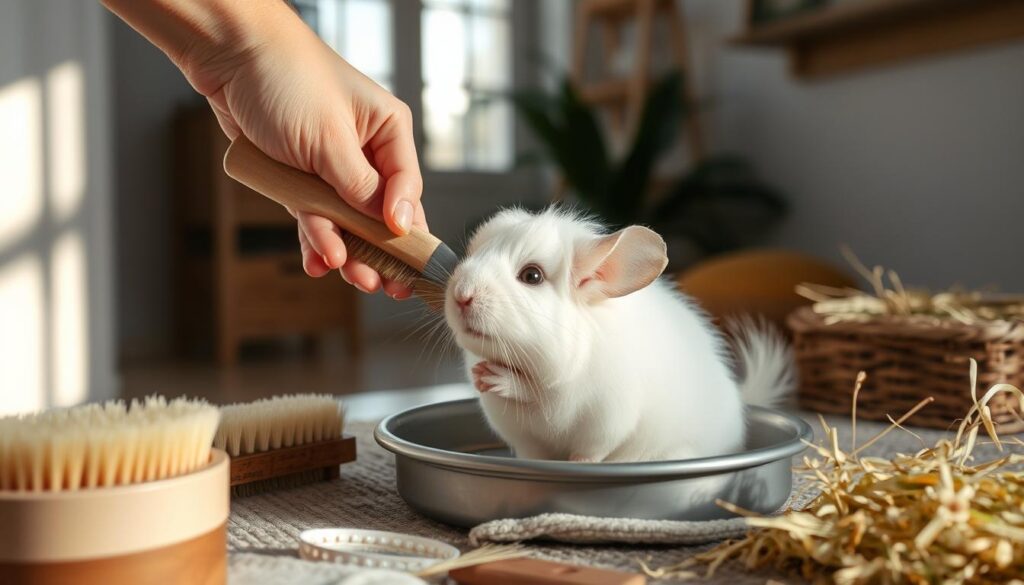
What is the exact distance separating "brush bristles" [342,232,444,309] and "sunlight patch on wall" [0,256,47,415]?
162cm

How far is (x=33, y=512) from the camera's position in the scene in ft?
1.51

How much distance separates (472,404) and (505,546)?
13.3 inches

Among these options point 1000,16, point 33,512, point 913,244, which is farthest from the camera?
point 913,244

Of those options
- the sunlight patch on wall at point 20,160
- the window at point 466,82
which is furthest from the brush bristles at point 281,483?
the window at point 466,82

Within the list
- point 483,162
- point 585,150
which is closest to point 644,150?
point 585,150

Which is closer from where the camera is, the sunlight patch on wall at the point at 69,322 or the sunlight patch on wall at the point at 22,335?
the sunlight patch on wall at the point at 22,335

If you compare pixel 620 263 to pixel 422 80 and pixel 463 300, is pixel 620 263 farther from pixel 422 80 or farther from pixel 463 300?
pixel 422 80

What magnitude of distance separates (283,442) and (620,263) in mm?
401

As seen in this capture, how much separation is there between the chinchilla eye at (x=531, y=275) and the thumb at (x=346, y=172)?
16 centimetres

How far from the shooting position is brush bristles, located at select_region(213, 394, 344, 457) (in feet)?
2.77

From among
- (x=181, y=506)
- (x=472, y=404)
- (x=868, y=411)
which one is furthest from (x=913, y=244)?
(x=181, y=506)

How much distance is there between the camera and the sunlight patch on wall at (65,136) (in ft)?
7.25

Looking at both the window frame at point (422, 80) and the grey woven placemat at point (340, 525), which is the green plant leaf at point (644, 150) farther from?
the grey woven placemat at point (340, 525)

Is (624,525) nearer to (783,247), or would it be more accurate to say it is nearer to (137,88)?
(783,247)
